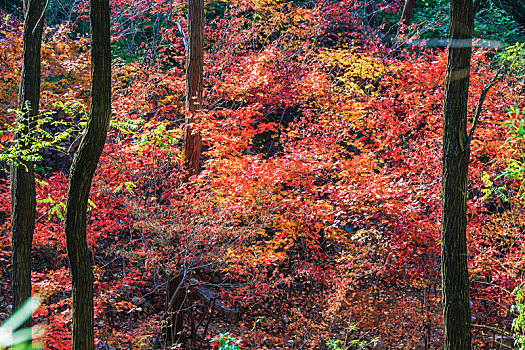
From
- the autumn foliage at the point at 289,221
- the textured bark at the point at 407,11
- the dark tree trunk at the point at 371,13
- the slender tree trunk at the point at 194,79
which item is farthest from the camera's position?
the dark tree trunk at the point at 371,13

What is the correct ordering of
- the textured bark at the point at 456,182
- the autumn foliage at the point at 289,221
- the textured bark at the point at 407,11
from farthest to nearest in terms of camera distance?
the textured bark at the point at 407,11 → the autumn foliage at the point at 289,221 → the textured bark at the point at 456,182

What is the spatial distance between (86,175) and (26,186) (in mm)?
2145

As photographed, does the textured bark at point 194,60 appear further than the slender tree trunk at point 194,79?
Yes

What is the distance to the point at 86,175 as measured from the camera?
176 inches

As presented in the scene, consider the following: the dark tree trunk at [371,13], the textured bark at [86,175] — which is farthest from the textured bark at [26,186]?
the dark tree trunk at [371,13]

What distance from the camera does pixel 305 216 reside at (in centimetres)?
791

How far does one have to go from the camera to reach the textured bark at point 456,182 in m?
4.29

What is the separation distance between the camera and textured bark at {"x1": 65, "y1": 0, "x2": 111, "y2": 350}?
437 centimetres

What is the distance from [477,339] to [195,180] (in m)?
5.87

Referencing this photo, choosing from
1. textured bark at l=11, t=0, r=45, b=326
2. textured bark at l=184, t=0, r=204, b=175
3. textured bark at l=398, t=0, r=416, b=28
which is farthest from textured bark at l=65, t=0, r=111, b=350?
textured bark at l=398, t=0, r=416, b=28

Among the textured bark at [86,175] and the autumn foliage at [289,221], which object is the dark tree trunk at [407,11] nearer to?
the autumn foliage at [289,221]

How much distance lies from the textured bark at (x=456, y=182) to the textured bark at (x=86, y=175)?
3.34 m

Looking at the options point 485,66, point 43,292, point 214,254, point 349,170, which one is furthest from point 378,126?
point 43,292

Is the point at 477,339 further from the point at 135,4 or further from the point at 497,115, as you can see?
the point at 135,4
